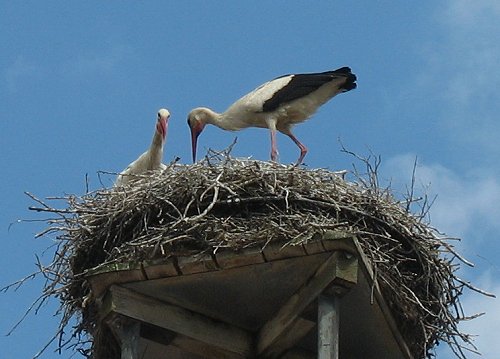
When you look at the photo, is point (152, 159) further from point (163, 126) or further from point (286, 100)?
point (286, 100)

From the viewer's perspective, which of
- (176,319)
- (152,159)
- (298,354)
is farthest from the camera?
(152,159)

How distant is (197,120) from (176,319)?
4.23m

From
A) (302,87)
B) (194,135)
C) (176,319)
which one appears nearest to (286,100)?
(302,87)

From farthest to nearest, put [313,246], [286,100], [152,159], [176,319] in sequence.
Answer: [286,100] → [152,159] → [176,319] → [313,246]

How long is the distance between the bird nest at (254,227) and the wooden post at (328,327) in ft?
1.24

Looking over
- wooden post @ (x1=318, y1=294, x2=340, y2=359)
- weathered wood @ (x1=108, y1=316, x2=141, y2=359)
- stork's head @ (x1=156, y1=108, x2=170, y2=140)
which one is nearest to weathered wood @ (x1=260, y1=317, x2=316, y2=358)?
wooden post @ (x1=318, y1=294, x2=340, y2=359)

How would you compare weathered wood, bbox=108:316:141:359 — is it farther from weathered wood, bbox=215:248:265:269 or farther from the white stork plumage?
the white stork plumage

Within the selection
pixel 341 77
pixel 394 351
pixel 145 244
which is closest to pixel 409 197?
pixel 394 351

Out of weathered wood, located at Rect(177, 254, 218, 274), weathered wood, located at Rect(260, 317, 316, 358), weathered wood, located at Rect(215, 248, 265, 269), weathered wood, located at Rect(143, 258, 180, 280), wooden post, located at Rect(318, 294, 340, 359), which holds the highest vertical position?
weathered wood, located at Rect(215, 248, 265, 269)

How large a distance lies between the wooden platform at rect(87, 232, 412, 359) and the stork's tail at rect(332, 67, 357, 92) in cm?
330

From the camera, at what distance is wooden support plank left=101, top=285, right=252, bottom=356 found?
31.3ft

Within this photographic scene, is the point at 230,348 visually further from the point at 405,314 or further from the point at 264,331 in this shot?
the point at 405,314

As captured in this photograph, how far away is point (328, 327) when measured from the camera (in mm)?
9141

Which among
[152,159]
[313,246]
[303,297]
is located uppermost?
[152,159]
